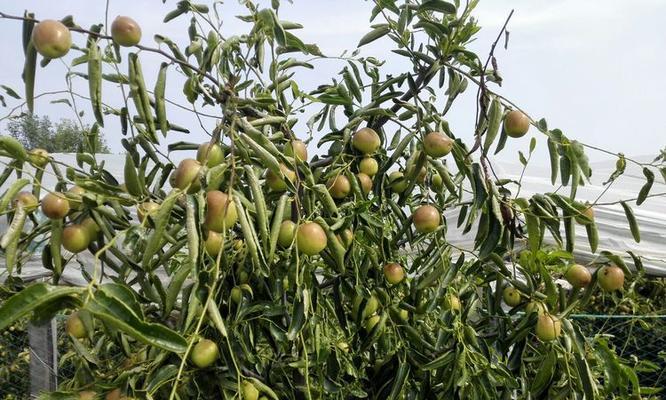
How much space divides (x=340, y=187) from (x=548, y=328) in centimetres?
42

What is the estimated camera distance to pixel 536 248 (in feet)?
3.43

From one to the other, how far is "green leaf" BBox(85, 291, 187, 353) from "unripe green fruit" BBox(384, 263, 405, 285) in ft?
2.04

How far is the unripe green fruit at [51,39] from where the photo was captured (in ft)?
2.46

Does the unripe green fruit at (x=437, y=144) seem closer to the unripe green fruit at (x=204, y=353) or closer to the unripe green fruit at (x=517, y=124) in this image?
the unripe green fruit at (x=517, y=124)

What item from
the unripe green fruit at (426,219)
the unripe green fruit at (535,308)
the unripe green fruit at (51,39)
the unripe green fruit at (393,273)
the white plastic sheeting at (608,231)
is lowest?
the white plastic sheeting at (608,231)

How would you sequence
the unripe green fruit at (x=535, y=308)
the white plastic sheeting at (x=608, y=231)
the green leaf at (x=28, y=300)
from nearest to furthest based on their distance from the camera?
the green leaf at (x=28, y=300), the unripe green fruit at (x=535, y=308), the white plastic sheeting at (x=608, y=231)

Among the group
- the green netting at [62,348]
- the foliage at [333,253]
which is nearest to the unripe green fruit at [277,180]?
the foliage at [333,253]

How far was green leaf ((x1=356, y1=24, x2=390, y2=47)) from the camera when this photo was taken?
47.8 inches

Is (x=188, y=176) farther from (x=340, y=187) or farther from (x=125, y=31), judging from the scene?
(x=340, y=187)

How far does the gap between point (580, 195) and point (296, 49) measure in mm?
3078

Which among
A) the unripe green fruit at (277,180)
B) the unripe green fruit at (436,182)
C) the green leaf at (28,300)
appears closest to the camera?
the green leaf at (28,300)

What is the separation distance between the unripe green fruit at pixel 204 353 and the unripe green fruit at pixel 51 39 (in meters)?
0.45

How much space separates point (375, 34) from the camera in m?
1.22

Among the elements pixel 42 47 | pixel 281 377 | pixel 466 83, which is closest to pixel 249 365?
pixel 281 377
